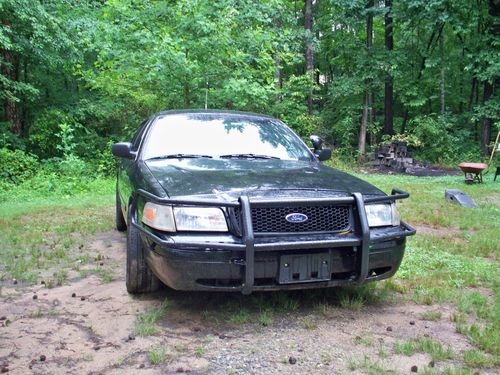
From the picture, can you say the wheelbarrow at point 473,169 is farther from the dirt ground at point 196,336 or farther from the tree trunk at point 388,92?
the tree trunk at point 388,92

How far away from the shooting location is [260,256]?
298 centimetres

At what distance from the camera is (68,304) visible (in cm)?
358

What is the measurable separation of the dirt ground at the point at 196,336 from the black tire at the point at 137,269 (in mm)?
100

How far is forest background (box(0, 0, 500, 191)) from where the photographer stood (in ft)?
32.2

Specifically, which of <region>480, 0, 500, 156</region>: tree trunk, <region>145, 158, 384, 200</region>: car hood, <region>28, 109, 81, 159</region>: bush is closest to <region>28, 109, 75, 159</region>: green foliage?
<region>28, 109, 81, 159</region>: bush

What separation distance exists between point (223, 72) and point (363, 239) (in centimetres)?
785

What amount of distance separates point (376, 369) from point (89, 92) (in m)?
16.8

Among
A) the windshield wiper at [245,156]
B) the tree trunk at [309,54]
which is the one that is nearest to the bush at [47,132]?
the tree trunk at [309,54]

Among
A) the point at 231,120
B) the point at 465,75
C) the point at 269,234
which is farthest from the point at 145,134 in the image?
the point at 465,75

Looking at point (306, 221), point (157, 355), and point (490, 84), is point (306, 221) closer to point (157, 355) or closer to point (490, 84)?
point (157, 355)

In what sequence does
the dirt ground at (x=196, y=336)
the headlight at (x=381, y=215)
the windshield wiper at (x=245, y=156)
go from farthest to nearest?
the windshield wiper at (x=245, y=156) → the headlight at (x=381, y=215) → the dirt ground at (x=196, y=336)

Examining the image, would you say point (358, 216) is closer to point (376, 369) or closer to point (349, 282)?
point (349, 282)

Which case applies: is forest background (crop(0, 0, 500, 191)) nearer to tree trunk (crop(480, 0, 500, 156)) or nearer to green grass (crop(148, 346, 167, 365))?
tree trunk (crop(480, 0, 500, 156))

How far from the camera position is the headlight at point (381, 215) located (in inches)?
132
